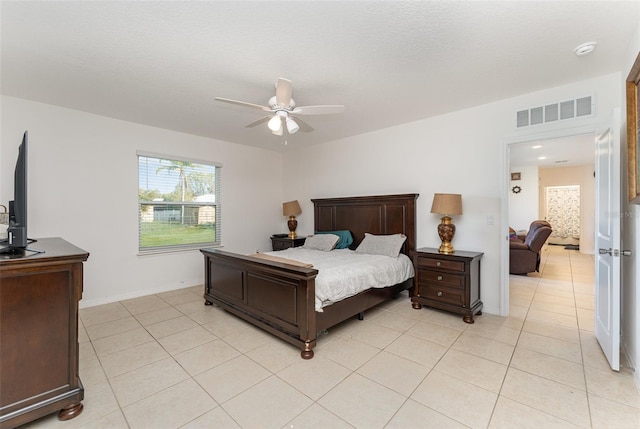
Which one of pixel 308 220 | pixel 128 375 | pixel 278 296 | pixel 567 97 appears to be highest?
pixel 567 97

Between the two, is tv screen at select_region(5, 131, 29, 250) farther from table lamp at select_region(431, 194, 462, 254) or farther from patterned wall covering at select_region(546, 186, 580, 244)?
patterned wall covering at select_region(546, 186, 580, 244)

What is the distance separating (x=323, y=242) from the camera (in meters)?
4.45

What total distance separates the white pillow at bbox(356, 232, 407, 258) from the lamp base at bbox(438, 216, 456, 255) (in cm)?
52

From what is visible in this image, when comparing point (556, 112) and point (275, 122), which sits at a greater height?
point (556, 112)

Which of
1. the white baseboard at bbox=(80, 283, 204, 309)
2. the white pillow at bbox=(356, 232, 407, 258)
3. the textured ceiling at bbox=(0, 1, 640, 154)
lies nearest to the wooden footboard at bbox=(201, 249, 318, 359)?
the white baseboard at bbox=(80, 283, 204, 309)

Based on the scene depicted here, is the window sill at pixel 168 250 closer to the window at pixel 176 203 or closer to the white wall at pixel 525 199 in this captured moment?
the window at pixel 176 203

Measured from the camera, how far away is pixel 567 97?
9.50 ft

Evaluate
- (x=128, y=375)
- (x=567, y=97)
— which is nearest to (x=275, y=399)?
(x=128, y=375)

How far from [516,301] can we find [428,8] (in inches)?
150

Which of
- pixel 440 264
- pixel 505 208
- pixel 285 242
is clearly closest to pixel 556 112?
pixel 505 208

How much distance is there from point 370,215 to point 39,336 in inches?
148

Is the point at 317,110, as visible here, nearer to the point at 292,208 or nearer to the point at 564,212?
the point at 292,208

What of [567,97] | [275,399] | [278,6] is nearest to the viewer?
[278,6]

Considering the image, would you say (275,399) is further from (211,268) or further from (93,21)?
(93,21)
